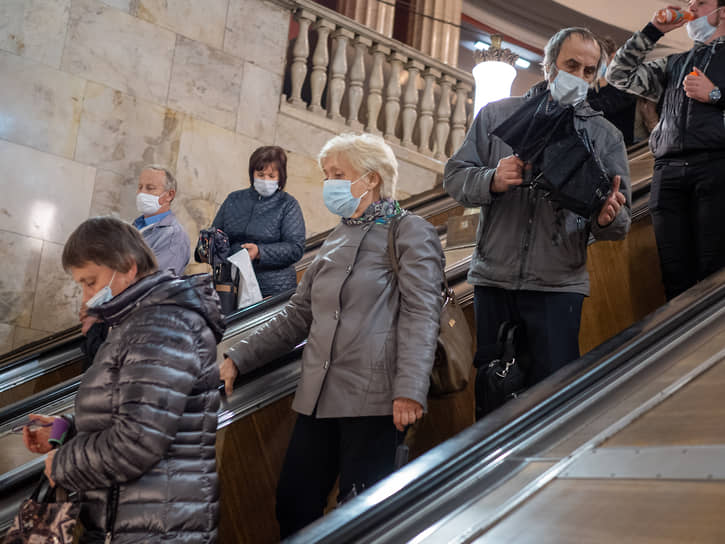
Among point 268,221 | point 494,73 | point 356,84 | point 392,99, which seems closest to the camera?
point 268,221

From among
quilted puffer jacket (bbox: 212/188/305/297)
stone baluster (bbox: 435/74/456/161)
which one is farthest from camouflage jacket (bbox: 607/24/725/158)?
stone baluster (bbox: 435/74/456/161)

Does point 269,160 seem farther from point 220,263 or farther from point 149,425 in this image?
point 149,425

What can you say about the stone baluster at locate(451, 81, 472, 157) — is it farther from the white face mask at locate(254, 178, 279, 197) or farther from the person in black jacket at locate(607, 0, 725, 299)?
the person in black jacket at locate(607, 0, 725, 299)

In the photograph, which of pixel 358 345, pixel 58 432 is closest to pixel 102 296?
pixel 58 432

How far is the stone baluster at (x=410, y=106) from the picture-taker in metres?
8.66

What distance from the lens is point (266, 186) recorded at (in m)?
4.50

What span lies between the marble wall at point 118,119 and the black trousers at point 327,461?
429 centimetres

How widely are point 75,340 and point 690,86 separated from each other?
10.00ft

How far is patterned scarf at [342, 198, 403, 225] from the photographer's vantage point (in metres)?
2.70

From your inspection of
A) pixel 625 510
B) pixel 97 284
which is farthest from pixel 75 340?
pixel 625 510

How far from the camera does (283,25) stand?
8.00m

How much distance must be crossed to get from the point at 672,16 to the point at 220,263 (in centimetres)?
228

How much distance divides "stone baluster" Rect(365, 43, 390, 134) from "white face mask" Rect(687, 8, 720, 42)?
5143 mm

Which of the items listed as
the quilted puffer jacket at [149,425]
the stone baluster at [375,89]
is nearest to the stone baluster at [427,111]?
the stone baluster at [375,89]
